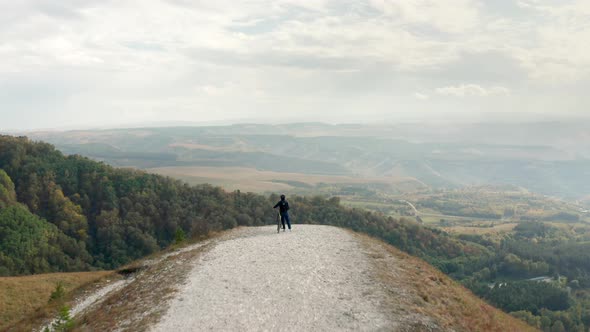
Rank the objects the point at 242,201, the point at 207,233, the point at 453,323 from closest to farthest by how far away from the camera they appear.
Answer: the point at 453,323 → the point at 207,233 → the point at 242,201

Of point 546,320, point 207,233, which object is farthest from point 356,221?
point 207,233

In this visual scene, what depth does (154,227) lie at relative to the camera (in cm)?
11250

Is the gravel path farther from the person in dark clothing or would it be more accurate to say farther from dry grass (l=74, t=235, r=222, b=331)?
the person in dark clothing

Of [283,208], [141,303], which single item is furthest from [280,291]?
[283,208]

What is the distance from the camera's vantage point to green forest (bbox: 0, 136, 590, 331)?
8725 cm

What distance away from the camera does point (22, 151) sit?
130 m

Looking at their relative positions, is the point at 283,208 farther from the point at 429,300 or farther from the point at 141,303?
the point at 429,300

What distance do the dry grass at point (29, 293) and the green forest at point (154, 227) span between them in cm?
4038

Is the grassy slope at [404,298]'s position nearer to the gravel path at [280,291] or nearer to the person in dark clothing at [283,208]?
the gravel path at [280,291]

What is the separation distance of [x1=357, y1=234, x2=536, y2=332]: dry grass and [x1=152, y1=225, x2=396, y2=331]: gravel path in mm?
1014

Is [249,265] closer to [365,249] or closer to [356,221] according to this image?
[365,249]

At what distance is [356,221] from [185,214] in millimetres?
54356

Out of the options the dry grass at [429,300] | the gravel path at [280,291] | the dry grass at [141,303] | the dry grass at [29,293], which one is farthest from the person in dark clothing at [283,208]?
the dry grass at [29,293]

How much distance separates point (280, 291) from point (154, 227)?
10013cm
